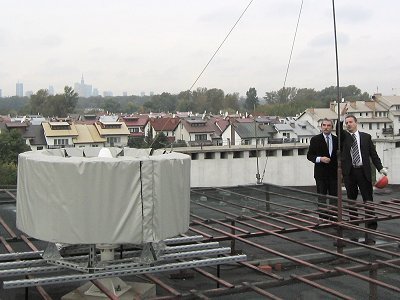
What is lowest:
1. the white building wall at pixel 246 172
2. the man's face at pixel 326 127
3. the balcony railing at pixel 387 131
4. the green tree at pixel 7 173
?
the green tree at pixel 7 173

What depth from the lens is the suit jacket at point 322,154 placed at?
8.07 metres

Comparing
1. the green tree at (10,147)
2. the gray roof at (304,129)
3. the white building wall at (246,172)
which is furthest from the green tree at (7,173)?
the gray roof at (304,129)

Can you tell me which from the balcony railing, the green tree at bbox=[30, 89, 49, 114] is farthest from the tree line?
the balcony railing

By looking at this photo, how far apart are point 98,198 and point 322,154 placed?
16.4 ft

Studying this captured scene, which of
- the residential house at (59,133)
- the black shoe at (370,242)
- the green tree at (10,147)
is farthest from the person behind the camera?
Result: the residential house at (59,133)

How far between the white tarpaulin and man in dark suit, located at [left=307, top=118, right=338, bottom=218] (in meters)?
4.37

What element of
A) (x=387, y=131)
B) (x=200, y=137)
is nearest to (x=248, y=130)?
→ (x=200, y=137)

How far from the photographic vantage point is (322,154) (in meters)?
8.15

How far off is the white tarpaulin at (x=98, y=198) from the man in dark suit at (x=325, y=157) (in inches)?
172

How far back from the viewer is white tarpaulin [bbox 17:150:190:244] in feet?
12.6

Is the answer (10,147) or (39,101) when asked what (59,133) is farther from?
(39,101)

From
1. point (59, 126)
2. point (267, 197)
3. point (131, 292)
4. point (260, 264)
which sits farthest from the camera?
point (59, 126)

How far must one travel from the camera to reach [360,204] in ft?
25.4

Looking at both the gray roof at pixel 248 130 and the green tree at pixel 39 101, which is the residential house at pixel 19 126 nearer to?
the gray roof at pixel 248 130
